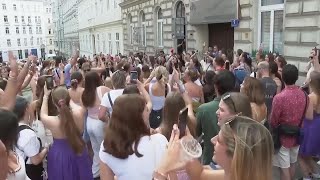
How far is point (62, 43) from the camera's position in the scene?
85000mm

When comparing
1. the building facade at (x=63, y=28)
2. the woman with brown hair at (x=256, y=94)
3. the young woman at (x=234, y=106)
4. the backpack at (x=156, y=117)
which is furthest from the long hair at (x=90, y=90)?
the building facade at (x=63, y=28)

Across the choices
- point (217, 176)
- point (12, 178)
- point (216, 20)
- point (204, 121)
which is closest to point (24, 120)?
point (12, 178)

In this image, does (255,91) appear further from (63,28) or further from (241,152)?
(63,28)

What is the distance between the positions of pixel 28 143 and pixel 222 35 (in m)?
12.4

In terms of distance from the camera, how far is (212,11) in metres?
14.0

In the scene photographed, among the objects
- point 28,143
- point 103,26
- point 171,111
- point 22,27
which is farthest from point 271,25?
point 22,27

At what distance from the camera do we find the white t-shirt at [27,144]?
349 cm

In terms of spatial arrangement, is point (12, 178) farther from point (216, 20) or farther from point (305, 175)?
point (216, 20)

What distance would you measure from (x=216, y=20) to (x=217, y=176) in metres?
12.1

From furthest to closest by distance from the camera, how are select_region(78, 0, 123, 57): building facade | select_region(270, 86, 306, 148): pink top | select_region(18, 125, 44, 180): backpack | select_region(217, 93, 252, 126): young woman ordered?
select_region(78, 0, 123, 57): building facade < select_region(270, 86, 306, 148): pink top < select_region(18, 125, 44, 180): backpack < select_region(217, 93, 252, 126): young woman

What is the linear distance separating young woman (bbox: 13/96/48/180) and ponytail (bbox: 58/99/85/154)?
0.31 meters

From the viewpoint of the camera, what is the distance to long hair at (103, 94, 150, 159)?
2.61 m

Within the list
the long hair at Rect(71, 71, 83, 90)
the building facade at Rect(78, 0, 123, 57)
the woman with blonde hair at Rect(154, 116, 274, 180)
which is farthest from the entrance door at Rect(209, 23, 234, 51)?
the building facade at Rect(78, 0, 123, 57)

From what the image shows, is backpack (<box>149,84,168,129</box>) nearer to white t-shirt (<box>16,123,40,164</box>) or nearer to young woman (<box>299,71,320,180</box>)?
young woman (<box>299,71,320,180</box>)
